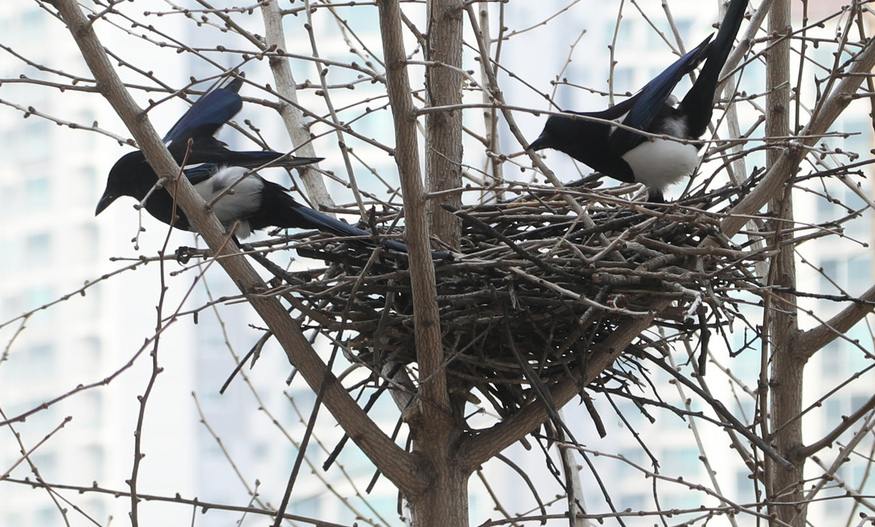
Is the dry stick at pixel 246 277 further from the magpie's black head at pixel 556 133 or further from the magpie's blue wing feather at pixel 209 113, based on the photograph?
the magpie's black head at pixel 556 133

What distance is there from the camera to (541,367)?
1.48 meters

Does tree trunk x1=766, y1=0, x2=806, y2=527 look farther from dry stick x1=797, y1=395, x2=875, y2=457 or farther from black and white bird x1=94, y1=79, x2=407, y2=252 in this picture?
black and white bird x1=94, y1=79, x2=407, y2=252

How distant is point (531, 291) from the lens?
147 centimetres

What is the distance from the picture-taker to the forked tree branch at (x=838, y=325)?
1706 millimetres

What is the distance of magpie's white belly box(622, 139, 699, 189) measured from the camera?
1.78 m

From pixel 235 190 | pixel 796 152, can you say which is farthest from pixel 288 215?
pixel 796 152

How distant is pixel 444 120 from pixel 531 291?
0.32m

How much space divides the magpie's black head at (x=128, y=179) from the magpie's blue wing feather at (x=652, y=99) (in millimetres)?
809

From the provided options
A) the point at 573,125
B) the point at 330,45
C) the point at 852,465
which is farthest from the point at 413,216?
the point at 852,465

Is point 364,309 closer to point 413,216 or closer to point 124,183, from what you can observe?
A: point 413,216

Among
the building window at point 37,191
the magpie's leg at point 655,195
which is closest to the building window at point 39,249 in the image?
the building window at point 37,191

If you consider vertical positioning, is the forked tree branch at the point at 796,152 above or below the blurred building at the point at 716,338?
below

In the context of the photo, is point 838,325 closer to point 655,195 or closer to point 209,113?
point 655,195

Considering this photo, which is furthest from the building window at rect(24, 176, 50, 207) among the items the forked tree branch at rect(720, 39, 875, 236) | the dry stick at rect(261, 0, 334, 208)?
the forked tree branch at rect(720, 39, 875, 236)
